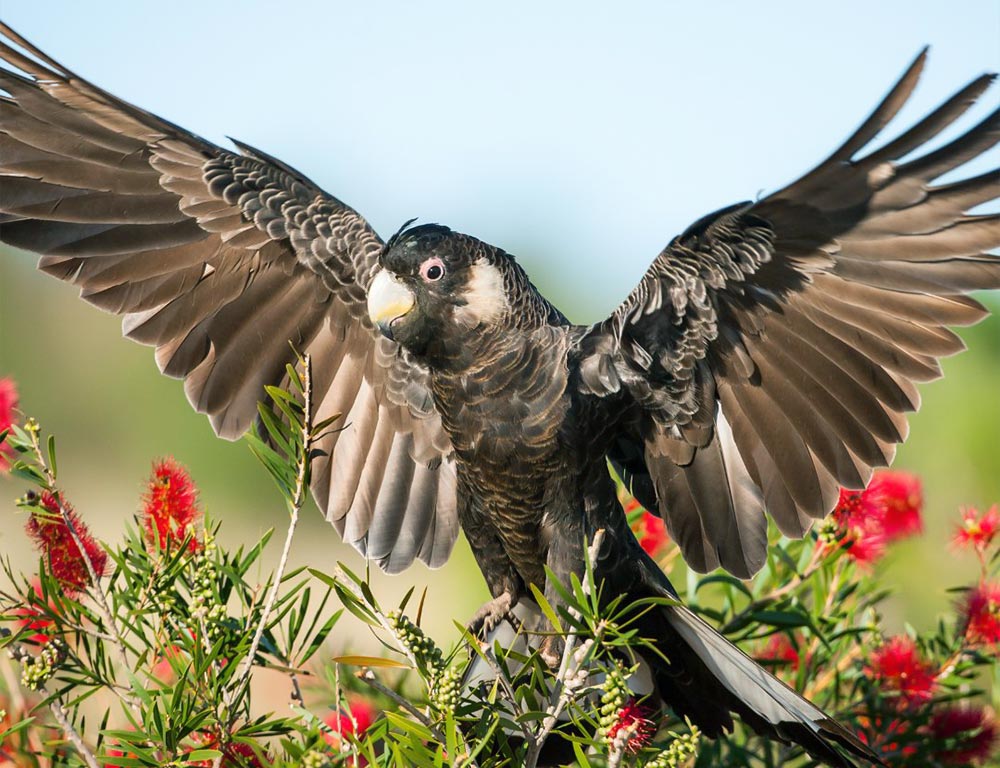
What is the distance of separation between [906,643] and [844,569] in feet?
0.84

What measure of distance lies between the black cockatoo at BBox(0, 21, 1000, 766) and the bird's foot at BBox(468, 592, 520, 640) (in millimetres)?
15

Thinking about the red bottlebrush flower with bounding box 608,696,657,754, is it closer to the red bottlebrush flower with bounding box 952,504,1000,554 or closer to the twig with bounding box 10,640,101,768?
the twig with bounding box 10,640,101,768

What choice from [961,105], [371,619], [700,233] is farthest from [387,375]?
[961,105]

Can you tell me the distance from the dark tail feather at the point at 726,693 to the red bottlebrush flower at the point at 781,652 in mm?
216

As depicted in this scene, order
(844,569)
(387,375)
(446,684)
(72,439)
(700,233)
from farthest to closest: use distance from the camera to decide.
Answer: (72,439), (387,375), (844,569), (700,233), (446,684)

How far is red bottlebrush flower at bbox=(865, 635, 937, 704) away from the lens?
109 inches

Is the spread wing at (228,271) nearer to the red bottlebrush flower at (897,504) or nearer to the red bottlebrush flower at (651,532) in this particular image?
the red bottlebrush flower at (651,532)

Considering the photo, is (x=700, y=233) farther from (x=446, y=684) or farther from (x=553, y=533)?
(x=446, y=684)

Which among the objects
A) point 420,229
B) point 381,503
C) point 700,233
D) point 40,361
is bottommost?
point 40,361

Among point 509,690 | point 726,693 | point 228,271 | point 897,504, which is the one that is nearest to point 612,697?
point 509,690

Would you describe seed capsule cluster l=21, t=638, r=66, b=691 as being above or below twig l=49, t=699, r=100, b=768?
above

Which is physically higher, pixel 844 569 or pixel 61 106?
pixel 61 106

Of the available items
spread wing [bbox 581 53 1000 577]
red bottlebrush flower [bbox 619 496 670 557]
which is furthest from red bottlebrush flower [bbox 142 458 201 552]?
red bottlebrush flower [bbox 619 496 670 557]

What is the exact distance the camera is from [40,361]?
487 inches
